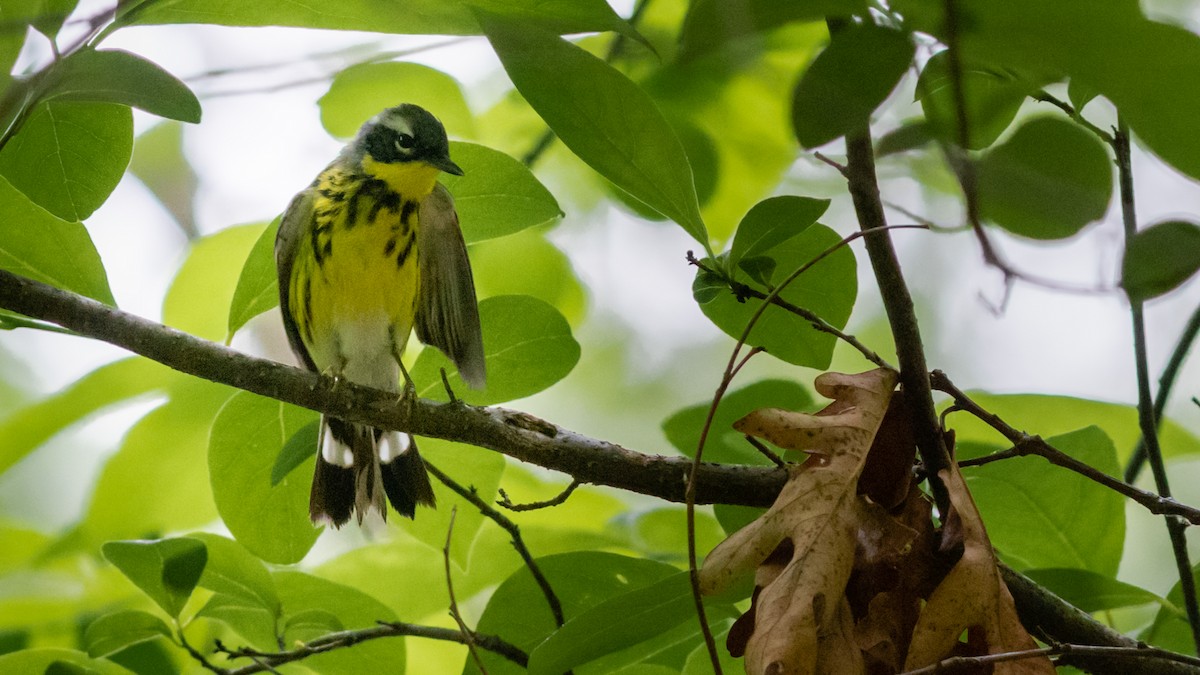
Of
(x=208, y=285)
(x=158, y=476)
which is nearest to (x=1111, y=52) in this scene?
(x=208, y=285)

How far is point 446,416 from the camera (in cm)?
90

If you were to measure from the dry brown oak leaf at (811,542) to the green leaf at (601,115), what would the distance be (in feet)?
0.55

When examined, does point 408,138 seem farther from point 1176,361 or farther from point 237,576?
point 1176,361

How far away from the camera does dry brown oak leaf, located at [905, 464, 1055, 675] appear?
655 millimetres

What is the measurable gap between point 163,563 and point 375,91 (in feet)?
1.76

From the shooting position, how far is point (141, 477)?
1.17 metres

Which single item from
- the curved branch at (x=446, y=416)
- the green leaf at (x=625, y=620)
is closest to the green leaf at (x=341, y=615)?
the curved branch at (x=446, y=416)

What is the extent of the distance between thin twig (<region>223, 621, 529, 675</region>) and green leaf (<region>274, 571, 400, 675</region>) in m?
0.03

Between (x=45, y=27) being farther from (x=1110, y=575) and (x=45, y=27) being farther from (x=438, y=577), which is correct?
(x=1110, y=575)

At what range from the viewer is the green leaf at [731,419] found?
0.94m

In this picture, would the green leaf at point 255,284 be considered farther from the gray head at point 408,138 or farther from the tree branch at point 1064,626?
the tree branch at point 1064,626

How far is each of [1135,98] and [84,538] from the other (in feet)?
4.03

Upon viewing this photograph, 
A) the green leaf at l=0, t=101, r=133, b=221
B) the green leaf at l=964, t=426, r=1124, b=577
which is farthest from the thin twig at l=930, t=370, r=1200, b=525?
the green leaf at l=0, t=101, r=133, b=221

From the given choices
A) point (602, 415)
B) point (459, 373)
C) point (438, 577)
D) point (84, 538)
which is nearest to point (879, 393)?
point (459, 373)
